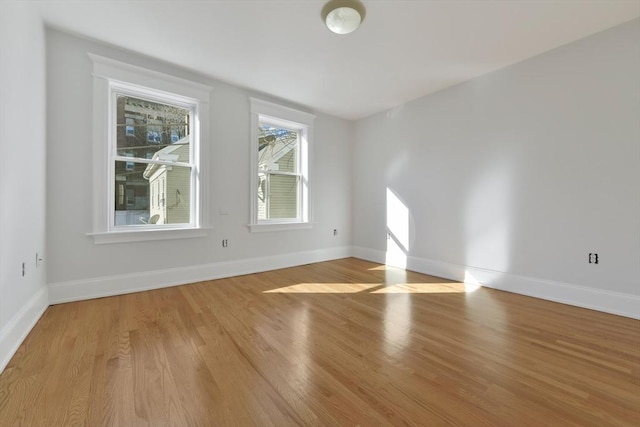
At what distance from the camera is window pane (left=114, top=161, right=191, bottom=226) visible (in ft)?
9.41

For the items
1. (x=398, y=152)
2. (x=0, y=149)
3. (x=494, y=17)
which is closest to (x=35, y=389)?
(x=0, y=149)

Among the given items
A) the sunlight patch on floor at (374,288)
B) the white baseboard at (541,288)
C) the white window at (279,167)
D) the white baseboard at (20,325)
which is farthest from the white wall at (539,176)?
the white baseboard at (20,325)

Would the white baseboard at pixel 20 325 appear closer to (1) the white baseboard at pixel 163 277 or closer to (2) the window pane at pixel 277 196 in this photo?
(1) the white baseboard at pixel 163 277

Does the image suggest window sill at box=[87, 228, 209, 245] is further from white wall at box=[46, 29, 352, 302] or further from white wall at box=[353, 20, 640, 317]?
white wall at box=[353, 20, 640, 317]

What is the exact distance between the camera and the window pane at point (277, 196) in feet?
13.2

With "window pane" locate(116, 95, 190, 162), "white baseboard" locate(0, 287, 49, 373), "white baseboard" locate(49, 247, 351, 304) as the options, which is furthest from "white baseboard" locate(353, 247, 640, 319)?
"white baseboard" locate(0, 287, 49, 373)

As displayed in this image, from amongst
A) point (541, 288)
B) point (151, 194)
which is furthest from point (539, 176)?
point (151, 194)

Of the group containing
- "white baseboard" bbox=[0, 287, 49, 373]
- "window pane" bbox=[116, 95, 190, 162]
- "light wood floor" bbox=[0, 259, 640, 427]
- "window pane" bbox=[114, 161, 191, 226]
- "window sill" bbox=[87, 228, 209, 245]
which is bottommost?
"light wood floor" bbox=[0, 259, 640, 427]

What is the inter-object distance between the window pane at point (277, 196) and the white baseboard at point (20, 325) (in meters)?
2.41

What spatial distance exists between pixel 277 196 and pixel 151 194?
1.75 metres

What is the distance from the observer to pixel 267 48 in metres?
2.71

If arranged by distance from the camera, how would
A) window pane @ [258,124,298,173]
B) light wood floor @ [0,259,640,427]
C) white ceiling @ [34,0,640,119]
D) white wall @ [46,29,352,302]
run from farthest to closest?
window pane @ [258,124,298,173] → white wall @ [46,29,352,302] → white ceiling @ [34,0,640,119] → light wood floor @ [0,259,640,427]

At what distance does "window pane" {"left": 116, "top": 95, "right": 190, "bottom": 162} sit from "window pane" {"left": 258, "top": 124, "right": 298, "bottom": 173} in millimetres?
1070

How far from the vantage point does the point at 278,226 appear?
404cm
